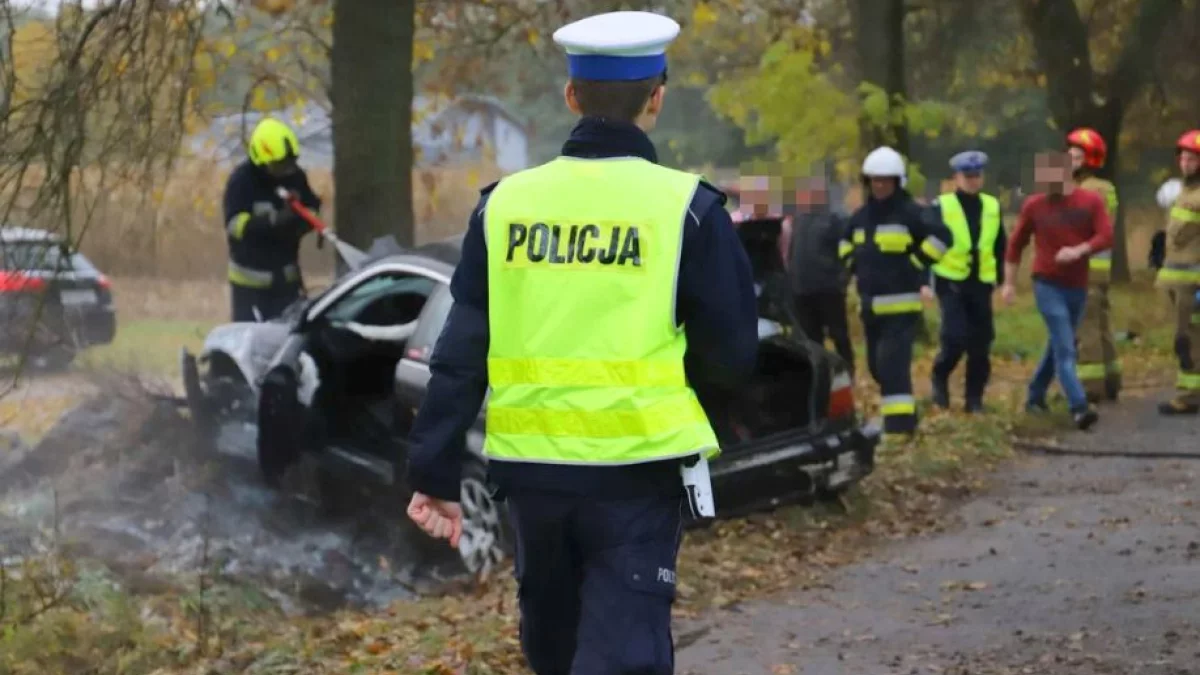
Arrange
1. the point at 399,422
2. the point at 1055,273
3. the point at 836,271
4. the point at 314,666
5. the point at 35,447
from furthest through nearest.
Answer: the point at 836,271
the point at 1055,273
the point at 35,447
the point at 399,422
the point at 314,666

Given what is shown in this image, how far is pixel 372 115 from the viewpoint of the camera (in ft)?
39.9

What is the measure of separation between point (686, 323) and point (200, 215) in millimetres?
15715

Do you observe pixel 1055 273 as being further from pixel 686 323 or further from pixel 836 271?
pixel 686 323

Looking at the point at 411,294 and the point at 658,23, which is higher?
the point at 658,23

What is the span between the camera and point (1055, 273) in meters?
12.4

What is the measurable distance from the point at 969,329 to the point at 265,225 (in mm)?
4870

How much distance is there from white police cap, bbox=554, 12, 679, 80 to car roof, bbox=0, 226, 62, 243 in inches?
156

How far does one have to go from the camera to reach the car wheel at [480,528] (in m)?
7.95

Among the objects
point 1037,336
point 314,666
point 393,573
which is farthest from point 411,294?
point 1037,336

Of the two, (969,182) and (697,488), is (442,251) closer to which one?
(969,182)

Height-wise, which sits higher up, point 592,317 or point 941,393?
point 592,317

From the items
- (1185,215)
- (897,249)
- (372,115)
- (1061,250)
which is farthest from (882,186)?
(372,115)

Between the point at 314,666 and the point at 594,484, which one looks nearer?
the point at 594,484

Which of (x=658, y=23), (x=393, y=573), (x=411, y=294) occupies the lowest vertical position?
(x=393, y=573)
